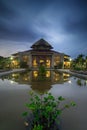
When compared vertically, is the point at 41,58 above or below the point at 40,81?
above

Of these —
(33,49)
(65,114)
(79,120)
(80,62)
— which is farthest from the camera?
(33,49)

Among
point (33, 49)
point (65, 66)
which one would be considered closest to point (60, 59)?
point (65, 66)

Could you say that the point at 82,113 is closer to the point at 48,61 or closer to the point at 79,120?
the point at 79,120

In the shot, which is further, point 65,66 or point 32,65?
point 65,66

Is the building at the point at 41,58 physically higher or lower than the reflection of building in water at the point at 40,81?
higher

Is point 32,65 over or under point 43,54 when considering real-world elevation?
under

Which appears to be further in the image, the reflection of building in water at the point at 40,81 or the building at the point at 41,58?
the building at the point at 41,58

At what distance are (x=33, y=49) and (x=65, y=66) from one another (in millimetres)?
14918

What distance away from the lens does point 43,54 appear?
190 feet

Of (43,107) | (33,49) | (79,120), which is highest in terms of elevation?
(33,49)

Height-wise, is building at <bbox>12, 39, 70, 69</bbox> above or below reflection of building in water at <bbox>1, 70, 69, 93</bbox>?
above

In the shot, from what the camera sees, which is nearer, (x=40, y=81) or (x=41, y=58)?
(x=40, y=81)

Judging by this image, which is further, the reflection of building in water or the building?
the building

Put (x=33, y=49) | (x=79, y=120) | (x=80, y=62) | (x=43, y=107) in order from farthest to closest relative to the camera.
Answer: (x=33, y=49), (x=80, y=62), (x=79, y=120), (x=43, y=107)
